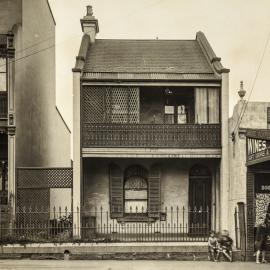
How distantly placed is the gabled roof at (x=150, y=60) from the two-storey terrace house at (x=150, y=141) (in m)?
0.04

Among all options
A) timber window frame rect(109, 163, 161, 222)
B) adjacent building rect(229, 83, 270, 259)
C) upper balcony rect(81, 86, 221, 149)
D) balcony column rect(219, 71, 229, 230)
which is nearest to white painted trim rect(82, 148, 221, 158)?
upper balcony rect(81, 86, 221, 149)

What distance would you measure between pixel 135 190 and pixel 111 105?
375 centimetres

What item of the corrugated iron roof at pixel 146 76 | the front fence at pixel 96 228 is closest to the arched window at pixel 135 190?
the front fence at pixel 96 228

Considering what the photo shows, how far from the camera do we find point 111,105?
24906 mm

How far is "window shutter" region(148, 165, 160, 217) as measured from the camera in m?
26.0

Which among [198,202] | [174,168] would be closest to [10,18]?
[174,168]

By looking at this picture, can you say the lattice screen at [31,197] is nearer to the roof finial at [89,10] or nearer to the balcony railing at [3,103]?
the balcony railing at [3,103]

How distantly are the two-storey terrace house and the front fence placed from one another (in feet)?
0.25

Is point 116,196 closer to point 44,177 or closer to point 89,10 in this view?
point 44,177

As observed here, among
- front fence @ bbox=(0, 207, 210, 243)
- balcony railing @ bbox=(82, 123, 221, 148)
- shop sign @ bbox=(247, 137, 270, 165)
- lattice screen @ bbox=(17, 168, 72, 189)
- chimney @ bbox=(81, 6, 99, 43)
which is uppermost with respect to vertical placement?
chimney @ bbox=(81, 6, 99, 43)

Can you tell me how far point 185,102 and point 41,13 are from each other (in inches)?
374

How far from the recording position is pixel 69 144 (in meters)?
38.9

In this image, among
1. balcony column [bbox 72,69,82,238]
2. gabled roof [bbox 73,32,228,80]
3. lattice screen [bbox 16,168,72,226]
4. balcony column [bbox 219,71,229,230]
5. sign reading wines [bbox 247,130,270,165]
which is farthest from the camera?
gabled roof [bbox 73,32,228,80]

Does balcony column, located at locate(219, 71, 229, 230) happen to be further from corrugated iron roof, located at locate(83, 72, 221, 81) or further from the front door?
the front door
